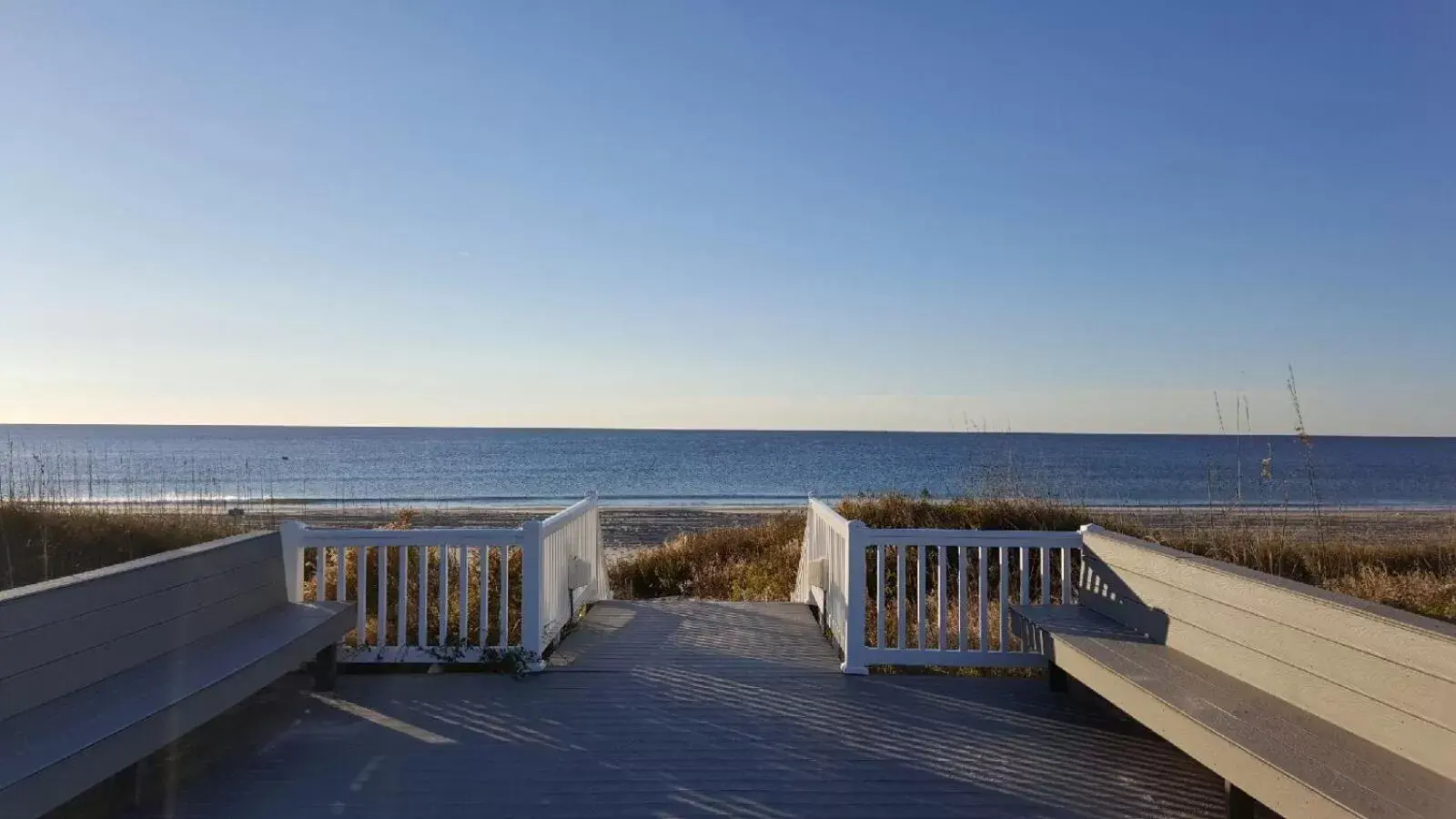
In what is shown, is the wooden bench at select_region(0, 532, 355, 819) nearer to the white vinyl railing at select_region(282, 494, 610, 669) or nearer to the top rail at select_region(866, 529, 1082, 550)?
the white vinyl railing at select_region(282, 494, 610, 669)

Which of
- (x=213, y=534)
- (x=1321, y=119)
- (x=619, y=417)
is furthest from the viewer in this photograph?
(x=619, y=417)

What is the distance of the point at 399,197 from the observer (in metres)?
10.1

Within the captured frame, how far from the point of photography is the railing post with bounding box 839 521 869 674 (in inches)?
175

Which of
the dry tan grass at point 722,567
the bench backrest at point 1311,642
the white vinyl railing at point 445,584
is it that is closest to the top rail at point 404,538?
the white vinyl railing at point 445,584

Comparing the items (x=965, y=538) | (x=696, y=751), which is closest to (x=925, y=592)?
(x=965, y=538)

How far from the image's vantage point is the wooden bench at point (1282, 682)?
2.12 m

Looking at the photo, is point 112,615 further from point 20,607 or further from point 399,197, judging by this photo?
point 399,197

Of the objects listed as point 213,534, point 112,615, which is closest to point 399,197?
point 213,534

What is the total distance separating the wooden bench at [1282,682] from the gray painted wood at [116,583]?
3.46 m

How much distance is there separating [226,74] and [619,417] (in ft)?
130

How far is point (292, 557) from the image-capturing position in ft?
14.6

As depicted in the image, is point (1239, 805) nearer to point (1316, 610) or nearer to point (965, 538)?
point (1316, 610)

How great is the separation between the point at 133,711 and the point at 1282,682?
11.8ft

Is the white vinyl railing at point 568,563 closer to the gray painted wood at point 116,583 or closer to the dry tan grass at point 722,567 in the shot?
the gray painted wood at point 116,583
